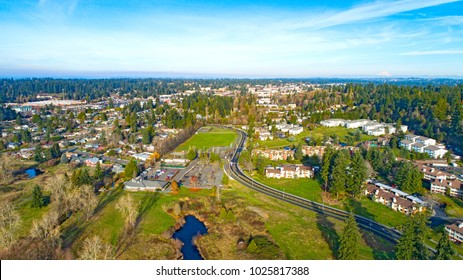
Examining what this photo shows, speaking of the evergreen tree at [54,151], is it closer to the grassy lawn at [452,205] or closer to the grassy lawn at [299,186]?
the grassy lawn at [299,186]

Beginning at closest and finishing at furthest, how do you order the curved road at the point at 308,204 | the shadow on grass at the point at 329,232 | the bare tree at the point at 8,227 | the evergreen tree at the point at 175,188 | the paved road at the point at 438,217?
the bare tree at the point at 8,227, the shadow on grass at the point at 329,232, the curved road at the point at 308,204, the paved road at the point at 438,217, the evergreen tree at the point at 175,188

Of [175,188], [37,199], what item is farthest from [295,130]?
[37,199]

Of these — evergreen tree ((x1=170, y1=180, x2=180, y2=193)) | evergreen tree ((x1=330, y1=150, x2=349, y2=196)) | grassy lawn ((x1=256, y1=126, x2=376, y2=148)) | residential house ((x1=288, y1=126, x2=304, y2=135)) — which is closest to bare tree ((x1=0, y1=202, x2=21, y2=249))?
evergreen tree ((x1=170, y1=180, x2=180, y2=193))

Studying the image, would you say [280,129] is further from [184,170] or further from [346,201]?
[346,201]

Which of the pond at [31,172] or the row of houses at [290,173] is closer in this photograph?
the row of houses at [290,173]

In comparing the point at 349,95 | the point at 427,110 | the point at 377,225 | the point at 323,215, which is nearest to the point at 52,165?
the point at 323,215

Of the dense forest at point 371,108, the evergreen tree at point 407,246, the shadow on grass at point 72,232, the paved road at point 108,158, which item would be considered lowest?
the shadow on grass at point 72,232

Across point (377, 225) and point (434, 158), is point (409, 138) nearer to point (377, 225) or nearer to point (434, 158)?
point (434, 158)

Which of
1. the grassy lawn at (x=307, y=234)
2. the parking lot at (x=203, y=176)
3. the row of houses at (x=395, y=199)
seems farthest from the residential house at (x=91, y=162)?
the row of houses at (x=395, y=199)
